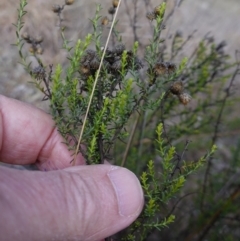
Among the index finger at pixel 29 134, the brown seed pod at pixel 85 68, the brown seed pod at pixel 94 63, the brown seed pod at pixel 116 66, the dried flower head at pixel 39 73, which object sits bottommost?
the index finger at pixel 29 134

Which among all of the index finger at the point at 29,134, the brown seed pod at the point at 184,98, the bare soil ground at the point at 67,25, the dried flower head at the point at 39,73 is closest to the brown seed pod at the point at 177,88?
the brown seed pod at the point at 184,98

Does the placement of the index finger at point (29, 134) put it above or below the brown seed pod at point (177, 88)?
below

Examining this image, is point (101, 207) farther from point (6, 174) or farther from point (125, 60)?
point (125, 60)

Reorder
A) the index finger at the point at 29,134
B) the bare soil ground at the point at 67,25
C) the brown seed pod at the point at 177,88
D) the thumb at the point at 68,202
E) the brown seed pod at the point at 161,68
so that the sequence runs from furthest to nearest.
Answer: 1. the bare soil ground at the point at 67,25
2. the index finger at the point at 29,134
3. the brown seed pod at the point at 177,88
4. the brown seed pod at the point at 161,68
5. the thumb at the point at 68,202

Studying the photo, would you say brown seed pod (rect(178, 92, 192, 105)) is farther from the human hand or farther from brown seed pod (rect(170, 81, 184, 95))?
the human hand

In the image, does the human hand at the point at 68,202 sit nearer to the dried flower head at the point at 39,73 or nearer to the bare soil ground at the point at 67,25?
Result: the dried flower head at the point at 39,73

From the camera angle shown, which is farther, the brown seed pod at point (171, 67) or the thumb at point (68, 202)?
the brown seed pod at point (171, 67)

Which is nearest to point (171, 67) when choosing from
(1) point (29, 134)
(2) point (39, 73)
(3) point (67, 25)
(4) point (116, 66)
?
(4) point (116, 66)

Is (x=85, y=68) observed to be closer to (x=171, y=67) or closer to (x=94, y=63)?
(x=94, y=63)
